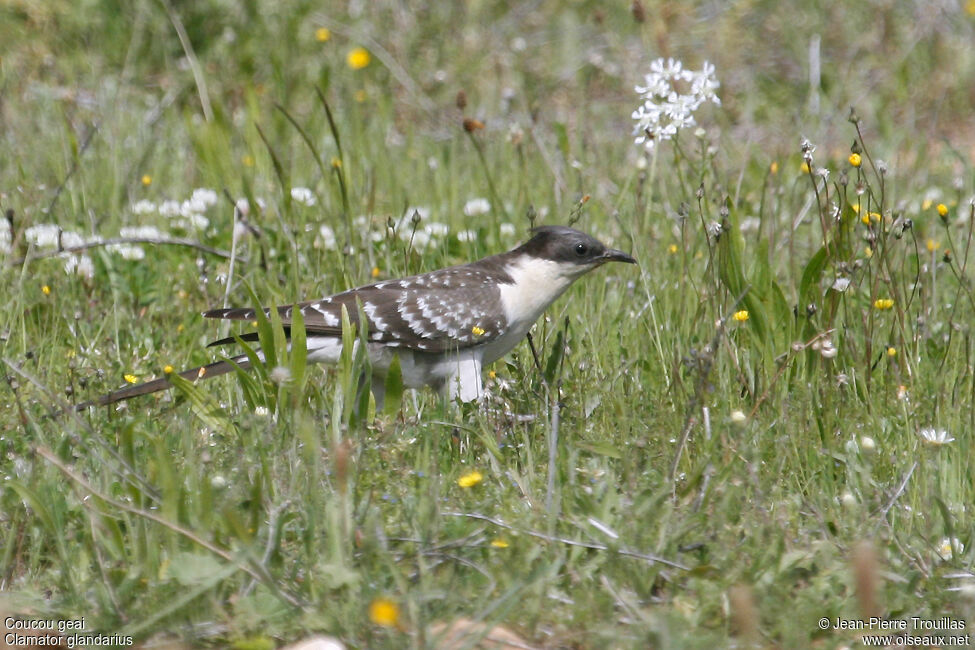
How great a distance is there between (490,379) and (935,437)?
2177mm

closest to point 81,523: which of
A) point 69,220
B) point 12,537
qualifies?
point 12,537

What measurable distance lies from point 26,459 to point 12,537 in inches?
34.5

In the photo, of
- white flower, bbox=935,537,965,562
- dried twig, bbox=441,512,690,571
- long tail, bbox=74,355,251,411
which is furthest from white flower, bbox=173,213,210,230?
white flower, bbox=935,537,965,562

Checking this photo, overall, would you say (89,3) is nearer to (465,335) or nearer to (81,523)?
(465,335)

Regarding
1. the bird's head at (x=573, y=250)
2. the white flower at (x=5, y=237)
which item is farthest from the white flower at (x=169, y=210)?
the bird's head at (x=573, y=250)

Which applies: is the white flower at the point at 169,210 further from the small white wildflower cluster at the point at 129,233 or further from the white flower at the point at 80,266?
the white flower at the point at 80,266

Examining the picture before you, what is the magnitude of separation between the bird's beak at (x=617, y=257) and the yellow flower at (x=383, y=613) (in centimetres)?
295

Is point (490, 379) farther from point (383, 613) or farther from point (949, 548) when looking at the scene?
point (383, 613)

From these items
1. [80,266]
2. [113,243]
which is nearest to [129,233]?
[80,266]

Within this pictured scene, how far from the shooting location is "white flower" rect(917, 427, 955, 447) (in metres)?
4.09

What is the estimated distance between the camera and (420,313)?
5527 mm

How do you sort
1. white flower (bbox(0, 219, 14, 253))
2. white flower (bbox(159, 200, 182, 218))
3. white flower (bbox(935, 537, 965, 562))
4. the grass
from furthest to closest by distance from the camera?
white flower (bbox(159, 200, 182, 218)) → white flower (bbox(0, 219, 14, 253)) → white flower (bbox(935, 537, 965, 562)) → the grass

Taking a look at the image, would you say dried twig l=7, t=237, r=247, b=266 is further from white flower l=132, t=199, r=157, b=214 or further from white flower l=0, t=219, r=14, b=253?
white flower l=132, t=199, r=157, b=214

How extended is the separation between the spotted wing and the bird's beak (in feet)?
1.84
